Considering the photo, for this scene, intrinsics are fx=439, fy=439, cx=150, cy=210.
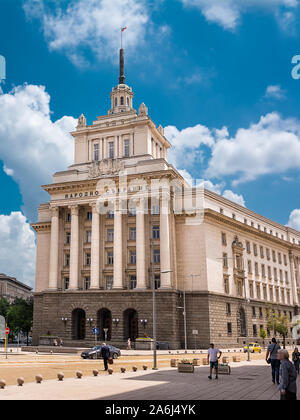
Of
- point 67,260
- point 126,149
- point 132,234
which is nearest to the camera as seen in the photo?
point 132,234

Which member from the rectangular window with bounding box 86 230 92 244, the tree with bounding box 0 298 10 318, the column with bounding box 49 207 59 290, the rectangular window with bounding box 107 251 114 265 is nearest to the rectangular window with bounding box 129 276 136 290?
the rectangular window with bounding box 107 251 114 265

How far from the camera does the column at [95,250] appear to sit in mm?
67419

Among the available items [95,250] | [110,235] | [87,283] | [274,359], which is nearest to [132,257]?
[110,235]

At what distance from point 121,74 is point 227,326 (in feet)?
169

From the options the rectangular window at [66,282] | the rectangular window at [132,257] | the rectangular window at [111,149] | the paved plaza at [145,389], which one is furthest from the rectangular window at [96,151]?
the paved plaza at [145,389]

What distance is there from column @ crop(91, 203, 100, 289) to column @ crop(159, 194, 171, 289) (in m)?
10.3

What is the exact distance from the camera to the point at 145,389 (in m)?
19.8

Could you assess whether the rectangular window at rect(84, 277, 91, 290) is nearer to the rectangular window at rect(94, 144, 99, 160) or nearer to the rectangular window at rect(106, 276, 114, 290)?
the rectangular window at rect(106, 276, 114, 290)

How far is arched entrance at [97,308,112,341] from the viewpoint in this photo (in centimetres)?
6619

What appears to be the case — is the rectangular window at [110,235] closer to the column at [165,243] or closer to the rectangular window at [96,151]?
the column at [165,243]

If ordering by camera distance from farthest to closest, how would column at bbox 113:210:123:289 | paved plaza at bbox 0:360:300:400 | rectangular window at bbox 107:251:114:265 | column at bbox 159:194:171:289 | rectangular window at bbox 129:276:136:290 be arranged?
rectangular window at bbox 107:251:114:265
rectangular window at bbox 129:276:136:290
column at bbox 113:210:123:289
column at bbox 159:194:171:289
paved plaza at bbox 0:360:300:400

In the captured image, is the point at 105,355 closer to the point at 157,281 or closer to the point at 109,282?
the point at 157,281

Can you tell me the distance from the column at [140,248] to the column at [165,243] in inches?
111

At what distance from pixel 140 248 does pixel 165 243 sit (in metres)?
4.00
